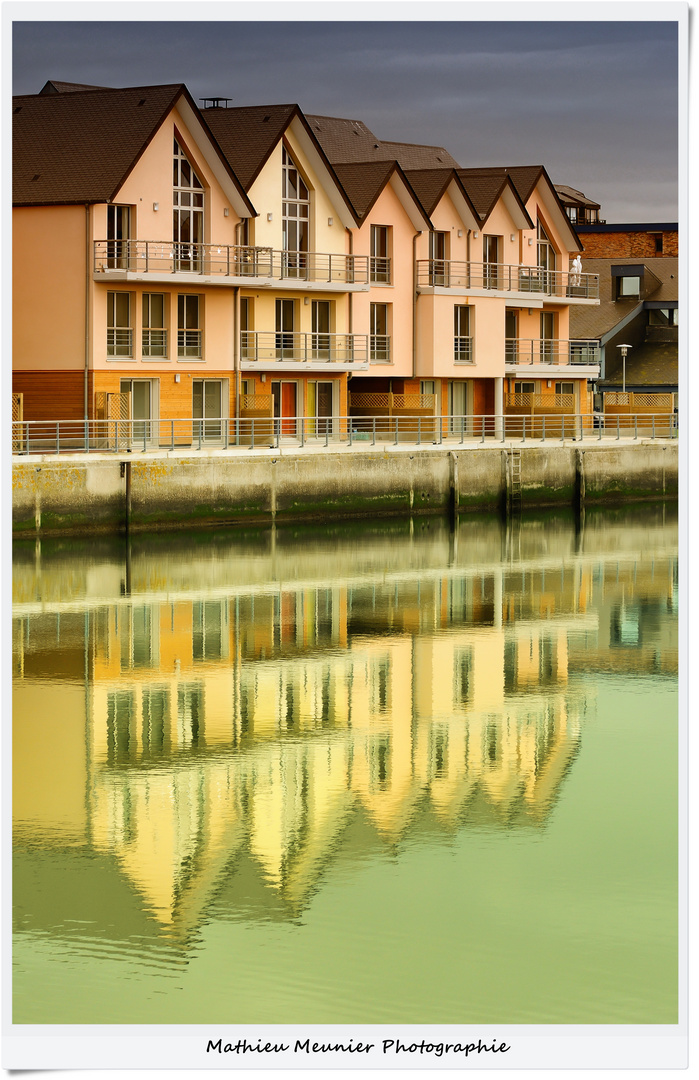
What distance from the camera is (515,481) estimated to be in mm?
41156

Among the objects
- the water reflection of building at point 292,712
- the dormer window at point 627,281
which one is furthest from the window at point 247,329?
the dormer window at point 627,281

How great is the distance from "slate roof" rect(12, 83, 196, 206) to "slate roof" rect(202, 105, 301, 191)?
12.5 ft

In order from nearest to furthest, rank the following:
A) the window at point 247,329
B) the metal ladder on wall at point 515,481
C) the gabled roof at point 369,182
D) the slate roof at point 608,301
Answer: the metal ladder on wall at point 515,481, the window at point 247,329, the gabled roof at point 369,182, the slate roof at point 608,301

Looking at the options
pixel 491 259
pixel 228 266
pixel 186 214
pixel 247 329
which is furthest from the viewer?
pixel 491 259

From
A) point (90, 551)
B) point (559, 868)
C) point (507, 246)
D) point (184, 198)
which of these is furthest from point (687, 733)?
point (507, 246)

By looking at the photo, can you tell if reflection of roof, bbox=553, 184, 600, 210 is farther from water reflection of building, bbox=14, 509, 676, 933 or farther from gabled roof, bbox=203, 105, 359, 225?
water reflection of building, bbox=14, 509, 676, 933

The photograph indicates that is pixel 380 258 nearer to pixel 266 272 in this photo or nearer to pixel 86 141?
pixel 266 272

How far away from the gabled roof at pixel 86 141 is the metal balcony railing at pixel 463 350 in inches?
465

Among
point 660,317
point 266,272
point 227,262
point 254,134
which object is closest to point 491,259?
point 266,272

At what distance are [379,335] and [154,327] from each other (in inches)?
391

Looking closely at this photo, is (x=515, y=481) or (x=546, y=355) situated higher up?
(x=546, y=355)

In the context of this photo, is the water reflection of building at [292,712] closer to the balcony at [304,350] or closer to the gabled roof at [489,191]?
the balcony at [304,350]

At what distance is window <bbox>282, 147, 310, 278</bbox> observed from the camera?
43.2m

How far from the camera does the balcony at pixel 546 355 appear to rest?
172 ft
